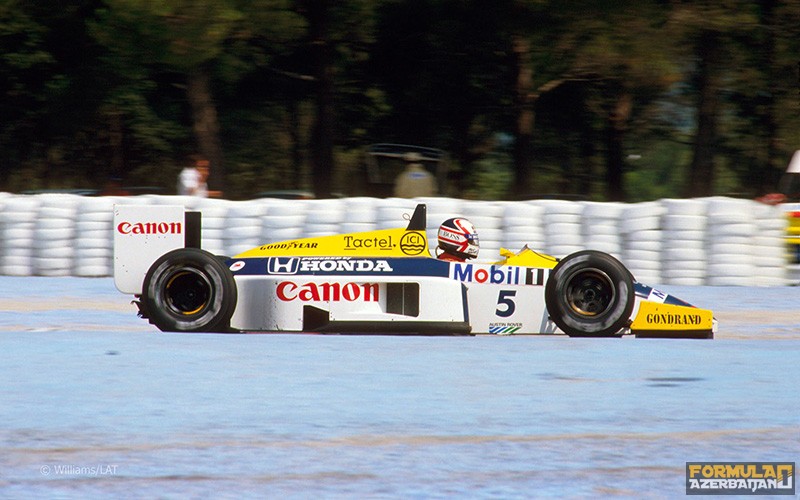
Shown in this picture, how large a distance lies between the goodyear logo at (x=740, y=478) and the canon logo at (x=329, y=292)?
3407mm

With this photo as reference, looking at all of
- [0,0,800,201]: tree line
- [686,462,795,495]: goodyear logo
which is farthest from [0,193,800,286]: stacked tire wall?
[686,462,795,495]: goodyear logo

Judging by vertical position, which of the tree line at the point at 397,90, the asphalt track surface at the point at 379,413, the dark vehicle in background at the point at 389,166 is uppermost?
the tree line at the point at 397,90

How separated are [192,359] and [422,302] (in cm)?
164

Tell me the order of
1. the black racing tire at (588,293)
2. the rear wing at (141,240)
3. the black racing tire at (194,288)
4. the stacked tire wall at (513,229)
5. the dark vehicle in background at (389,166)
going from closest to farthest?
the black racing tire at (588,293)
the black racing tire at (194,288)
the rear wing at (141,240)
the stacked tire wall at (513,229)
the dark vehicle in background at (389,166)

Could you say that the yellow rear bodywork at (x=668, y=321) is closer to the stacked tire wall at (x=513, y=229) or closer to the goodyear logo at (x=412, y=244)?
the goodyear logo at (x=412, y=244)

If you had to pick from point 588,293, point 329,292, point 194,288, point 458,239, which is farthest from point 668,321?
point 194,288

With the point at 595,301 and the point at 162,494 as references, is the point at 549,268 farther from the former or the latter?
the point at 162,494

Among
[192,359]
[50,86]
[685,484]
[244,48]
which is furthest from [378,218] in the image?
[50,86]

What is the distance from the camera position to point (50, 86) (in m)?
23.4

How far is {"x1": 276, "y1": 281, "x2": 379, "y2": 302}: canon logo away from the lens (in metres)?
7.75

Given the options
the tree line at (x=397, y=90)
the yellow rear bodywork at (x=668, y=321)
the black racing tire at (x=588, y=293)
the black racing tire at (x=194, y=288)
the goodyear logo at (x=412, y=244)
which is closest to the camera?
the black racing tire at (x=588, y=293)

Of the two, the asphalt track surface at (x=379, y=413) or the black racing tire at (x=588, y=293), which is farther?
the black racing tire at (x=588, y=293)

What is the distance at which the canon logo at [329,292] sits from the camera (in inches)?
305

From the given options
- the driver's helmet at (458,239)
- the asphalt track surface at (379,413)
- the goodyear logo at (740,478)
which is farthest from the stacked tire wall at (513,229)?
the goodyear logo at (740,478)
